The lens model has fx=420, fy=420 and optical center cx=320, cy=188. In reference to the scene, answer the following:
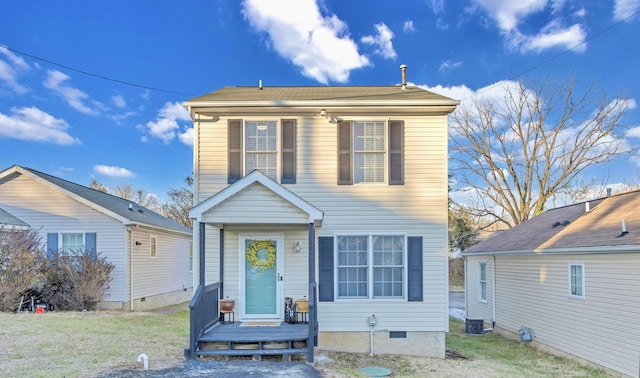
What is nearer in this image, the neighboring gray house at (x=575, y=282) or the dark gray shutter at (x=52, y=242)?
the neighboring gray house at (x=575, y=282)

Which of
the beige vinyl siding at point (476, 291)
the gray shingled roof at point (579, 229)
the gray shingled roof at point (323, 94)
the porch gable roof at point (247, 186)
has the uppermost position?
the gray shingled roof at point (323, 94)

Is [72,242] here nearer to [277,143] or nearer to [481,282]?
[277,143]

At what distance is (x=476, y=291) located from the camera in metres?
15.7

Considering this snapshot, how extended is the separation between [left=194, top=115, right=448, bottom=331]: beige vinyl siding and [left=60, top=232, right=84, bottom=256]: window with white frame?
7822 millimetres

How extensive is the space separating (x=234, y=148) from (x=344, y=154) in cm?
244

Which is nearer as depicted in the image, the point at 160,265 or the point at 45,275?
the point at 45,275

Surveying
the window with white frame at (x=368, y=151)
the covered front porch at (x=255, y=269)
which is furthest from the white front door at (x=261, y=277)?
the window with white frame at (x=368, y=151)

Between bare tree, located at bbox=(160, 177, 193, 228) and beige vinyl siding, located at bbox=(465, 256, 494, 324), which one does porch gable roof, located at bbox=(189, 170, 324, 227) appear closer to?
beige vinyl siding, located at bbox=(465, 256, 494, 324)

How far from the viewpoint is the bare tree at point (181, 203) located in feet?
113

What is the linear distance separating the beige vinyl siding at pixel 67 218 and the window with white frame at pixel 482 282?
12.6 metres

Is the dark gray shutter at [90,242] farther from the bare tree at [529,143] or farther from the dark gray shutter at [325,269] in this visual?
the bare tree at [529,143]

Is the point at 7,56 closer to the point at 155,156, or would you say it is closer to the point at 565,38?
the point at 155,156

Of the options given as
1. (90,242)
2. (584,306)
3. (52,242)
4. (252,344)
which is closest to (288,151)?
(252,344)

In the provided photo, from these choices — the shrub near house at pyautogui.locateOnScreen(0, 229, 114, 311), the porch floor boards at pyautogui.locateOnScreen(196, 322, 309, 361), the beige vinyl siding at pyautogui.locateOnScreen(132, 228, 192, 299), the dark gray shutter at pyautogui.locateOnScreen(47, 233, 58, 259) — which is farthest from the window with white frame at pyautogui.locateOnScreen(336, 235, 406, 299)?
the dark gray shutter at pyautogui.locateOnScreen(47, 233, 58, 259)
